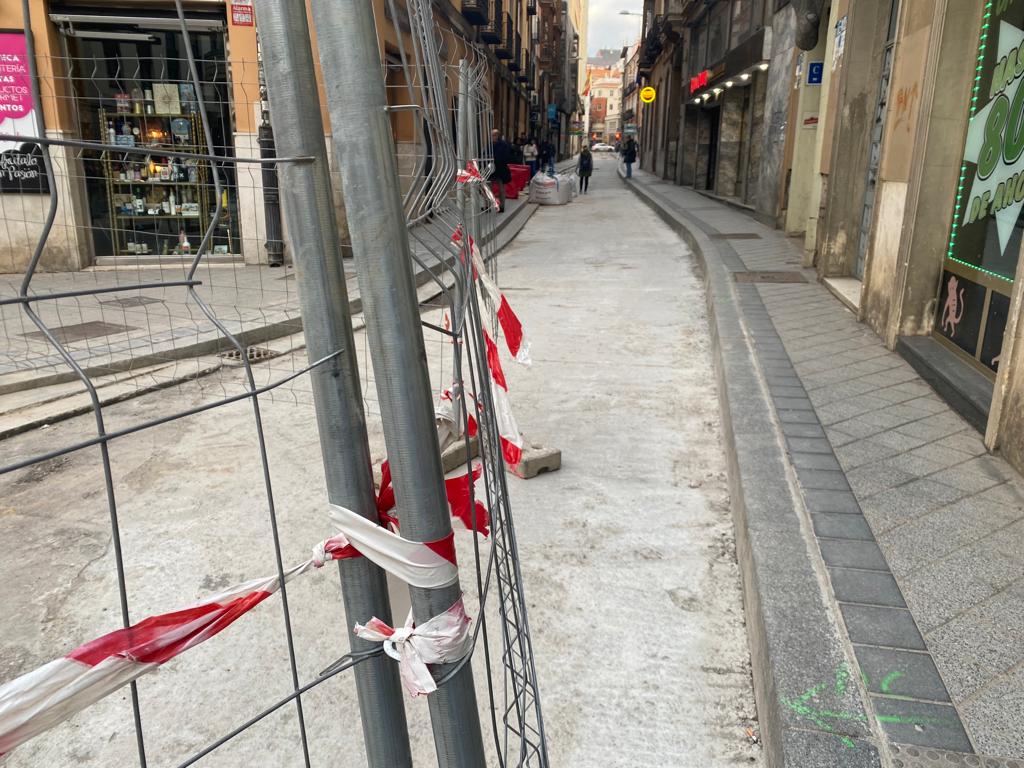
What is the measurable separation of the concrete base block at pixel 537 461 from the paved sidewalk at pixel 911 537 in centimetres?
119

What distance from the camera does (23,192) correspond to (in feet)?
32.1

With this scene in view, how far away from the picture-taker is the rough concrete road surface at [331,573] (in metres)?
2.34

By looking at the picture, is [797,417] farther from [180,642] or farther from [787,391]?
[180,642]

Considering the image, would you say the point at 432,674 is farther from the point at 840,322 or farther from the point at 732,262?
the point at 732,262

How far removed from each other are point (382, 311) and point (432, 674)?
604mm

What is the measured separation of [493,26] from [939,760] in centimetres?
2600

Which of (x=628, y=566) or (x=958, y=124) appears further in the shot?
(x=958, y=124)

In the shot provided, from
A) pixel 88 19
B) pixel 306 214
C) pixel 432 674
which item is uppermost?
pixel 88 19

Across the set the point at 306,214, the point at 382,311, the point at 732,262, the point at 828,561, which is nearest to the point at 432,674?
the point at 382,311

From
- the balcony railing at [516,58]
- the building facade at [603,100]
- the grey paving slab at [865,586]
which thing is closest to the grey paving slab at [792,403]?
the grey paving slab at [865,586]

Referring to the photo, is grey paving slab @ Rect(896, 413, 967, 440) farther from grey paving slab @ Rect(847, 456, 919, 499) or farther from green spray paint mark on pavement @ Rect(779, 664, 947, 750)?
green spray paint mark on pavement @ Rect(779, 664, 947, 750)

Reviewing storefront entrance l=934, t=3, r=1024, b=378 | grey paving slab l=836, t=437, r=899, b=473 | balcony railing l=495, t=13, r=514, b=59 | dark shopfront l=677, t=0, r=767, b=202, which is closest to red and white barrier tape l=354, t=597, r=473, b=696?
grey paving slab l=836, t=437, r=899, b=473

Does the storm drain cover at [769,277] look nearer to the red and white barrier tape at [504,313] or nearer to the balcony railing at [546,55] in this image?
the red and white barrier tape at [504,313]

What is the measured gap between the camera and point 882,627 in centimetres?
238
